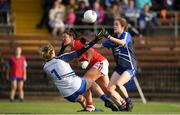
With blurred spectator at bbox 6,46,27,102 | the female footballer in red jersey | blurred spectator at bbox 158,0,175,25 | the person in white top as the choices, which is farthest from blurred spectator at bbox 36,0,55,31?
the person in white top

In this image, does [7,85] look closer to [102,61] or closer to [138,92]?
[138,92]

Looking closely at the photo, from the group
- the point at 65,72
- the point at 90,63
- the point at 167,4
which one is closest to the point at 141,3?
the point at 167,4

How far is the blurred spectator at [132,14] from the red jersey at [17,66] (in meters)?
4.76

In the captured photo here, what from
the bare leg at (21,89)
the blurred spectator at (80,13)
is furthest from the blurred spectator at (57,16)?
the bare leg at (21,89)

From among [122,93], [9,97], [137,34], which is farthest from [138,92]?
[122,93]

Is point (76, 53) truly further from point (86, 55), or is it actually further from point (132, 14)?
point (132, 14)

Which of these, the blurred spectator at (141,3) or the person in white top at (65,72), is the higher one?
the person in white top at (65,72)

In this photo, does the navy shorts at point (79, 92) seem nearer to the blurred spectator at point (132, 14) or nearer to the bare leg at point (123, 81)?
the bare leg at point (123, 81)

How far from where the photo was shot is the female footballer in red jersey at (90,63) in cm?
1867

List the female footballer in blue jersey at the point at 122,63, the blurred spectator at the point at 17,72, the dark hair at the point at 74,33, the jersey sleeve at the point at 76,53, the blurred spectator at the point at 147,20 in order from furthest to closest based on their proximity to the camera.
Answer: the blurred spectator at the point at 147,20 → the blurred spectator at the point at 17,72 → the female footballer in blue jersey at the point at 122,63 → the dark hair at the point at 74,33 → the jersey sleeve at the point at 76,53

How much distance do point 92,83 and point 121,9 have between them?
12354mm

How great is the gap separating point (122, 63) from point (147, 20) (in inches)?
425

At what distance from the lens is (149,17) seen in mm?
30328

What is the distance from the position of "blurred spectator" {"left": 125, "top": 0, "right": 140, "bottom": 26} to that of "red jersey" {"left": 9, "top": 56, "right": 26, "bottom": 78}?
15.6ft
